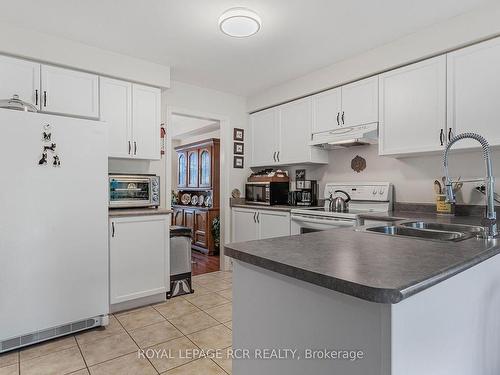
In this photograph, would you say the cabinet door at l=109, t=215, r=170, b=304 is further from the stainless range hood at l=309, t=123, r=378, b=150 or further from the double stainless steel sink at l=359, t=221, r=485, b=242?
the double stainless steel sink at l=359, t=221, r=485, b=242

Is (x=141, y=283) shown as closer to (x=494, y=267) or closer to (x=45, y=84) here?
(x=45, y=84)

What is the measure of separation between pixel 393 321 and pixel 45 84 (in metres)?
3.05

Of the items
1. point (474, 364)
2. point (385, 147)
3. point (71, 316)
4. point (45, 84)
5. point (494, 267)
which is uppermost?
point (45, 84)

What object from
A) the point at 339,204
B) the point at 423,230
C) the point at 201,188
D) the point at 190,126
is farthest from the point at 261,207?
the point at 190,126

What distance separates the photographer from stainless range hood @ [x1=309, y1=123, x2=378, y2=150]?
9.30 ft

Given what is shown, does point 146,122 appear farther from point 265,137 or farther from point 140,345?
point 140,345

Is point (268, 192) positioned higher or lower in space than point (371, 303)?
higher

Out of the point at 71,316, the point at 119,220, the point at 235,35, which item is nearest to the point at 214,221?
the point at 119,220

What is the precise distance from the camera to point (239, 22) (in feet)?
7.34

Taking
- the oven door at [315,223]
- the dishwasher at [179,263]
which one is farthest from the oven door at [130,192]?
the oven door at [315,223]

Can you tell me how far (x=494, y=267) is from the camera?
1243 mm

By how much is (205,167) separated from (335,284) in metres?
4.94

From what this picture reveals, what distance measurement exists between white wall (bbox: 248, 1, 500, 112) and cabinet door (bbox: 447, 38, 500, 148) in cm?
10

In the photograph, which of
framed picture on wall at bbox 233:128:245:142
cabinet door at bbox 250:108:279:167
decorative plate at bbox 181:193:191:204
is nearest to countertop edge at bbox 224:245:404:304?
cabinet door at bbox 250:108:279:167
